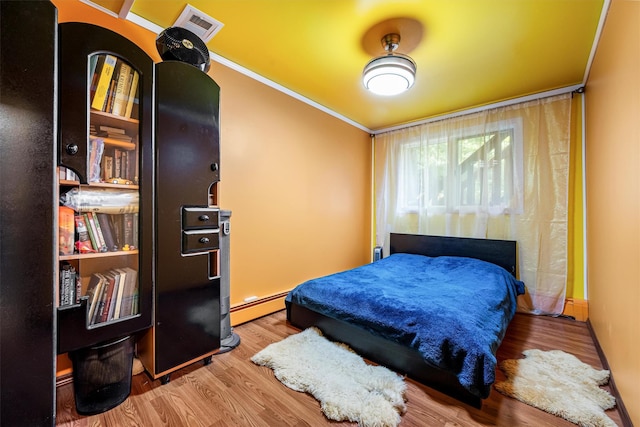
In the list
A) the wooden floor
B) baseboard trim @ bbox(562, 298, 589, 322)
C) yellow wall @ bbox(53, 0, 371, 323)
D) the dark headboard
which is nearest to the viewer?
the wooden floor

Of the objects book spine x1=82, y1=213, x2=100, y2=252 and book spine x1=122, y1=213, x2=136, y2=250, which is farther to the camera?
book spine x1=122, y1=213, x2=136, y2=250

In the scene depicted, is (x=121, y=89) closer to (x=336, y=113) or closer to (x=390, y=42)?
(x=390, y=42)

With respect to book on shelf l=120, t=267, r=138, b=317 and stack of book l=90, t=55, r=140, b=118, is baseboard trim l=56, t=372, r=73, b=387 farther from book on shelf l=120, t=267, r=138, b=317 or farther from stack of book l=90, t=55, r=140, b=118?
stack of book l=90, t=55, r=140, b=118

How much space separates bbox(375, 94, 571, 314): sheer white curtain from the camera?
8.82 ft

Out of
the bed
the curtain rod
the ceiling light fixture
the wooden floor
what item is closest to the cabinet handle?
the wooden floor

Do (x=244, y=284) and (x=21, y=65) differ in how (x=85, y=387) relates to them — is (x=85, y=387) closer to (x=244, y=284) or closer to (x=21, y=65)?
(x=244, y=284)

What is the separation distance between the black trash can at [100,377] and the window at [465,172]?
3.39m

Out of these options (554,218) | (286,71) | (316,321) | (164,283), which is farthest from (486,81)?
(164,283)

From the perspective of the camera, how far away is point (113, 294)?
1.50 metres

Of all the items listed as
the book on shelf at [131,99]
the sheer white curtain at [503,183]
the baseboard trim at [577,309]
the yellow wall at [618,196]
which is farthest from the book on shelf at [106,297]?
the baseboard trim at [577,309]

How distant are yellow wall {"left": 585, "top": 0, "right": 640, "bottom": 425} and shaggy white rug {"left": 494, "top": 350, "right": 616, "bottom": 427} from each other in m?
0.12

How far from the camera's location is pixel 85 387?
1.40 meters

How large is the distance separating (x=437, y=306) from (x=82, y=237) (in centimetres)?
214

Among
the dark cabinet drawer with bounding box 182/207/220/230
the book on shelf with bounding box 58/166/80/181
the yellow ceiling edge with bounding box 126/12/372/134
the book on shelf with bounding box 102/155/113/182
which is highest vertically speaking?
the yellow ceiling edge with bounding box 126/12/372/134
